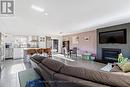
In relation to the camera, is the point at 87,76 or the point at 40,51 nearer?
the point at 87,76

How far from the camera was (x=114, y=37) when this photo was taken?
21.5 ft

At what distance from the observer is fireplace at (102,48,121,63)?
634 centimetres

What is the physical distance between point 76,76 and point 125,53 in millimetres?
5447

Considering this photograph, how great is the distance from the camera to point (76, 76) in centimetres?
135

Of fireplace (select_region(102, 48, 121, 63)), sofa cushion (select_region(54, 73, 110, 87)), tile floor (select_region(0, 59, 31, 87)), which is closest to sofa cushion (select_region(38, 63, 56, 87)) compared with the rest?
sofa cushion (select_region(54, 73, 110, 87))

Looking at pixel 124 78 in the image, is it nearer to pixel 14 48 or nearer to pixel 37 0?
pixel 37 0

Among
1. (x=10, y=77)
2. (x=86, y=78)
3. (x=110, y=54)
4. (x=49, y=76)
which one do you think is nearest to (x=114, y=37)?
(x=110, y=54)

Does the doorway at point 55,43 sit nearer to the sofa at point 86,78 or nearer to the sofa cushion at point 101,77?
the sofa at point 86,78

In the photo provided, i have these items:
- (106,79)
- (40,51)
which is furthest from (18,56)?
(106,79)

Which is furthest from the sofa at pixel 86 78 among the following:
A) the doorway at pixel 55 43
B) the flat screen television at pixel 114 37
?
the doorway at pixel 55 43

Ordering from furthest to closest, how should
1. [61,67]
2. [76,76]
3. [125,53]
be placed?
[125,53] < [61,67] < [76,76]

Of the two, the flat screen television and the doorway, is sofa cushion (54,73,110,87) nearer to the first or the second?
the flat screen television

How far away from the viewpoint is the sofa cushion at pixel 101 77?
3.21ft

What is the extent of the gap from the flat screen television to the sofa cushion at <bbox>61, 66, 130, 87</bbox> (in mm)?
5428
